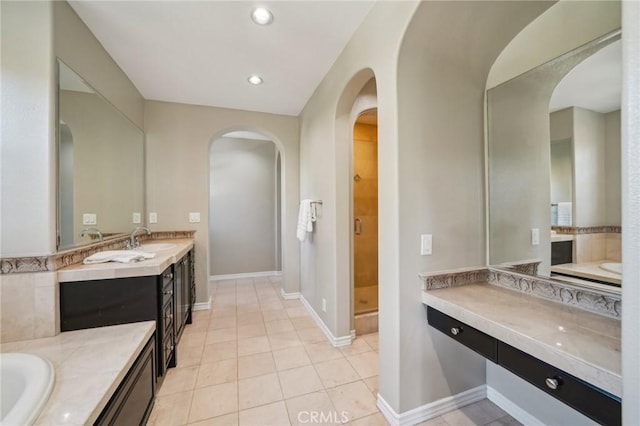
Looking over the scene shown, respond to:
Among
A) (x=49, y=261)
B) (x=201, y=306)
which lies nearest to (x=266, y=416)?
(x=49, y=261)

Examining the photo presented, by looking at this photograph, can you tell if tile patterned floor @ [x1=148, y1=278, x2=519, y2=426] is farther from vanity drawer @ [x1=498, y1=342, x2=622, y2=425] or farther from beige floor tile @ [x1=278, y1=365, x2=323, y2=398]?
vanity drawer @ [x1=498, y1=342, x2=622, y2=425]

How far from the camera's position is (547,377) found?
37.2 inches

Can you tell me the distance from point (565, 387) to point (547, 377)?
0.17 ft

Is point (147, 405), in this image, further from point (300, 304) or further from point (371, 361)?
point (300, 304)

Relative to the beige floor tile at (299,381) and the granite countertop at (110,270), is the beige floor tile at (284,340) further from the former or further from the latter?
the granite countertop at (110,270)

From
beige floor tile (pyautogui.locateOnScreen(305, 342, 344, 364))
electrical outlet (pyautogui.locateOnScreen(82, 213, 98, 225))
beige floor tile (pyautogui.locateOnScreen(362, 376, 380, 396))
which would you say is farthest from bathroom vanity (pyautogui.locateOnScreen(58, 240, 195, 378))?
beige floor tile (pyautogui.locateOnScreen(362, 376, 380, 396))

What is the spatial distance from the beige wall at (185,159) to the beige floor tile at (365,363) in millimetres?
2148

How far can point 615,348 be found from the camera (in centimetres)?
87

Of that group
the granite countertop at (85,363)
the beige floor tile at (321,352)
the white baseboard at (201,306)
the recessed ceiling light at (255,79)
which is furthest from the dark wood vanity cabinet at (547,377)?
the white baseboard at (201,306)

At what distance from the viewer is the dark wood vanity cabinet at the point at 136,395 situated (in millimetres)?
1061

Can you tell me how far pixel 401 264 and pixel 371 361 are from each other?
46.6 inches

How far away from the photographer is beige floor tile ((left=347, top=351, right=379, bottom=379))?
1.96 meters

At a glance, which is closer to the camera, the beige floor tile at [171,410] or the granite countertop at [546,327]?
the granite countertop at [546,327]

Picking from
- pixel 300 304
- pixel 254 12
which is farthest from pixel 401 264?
pixel 300 304
